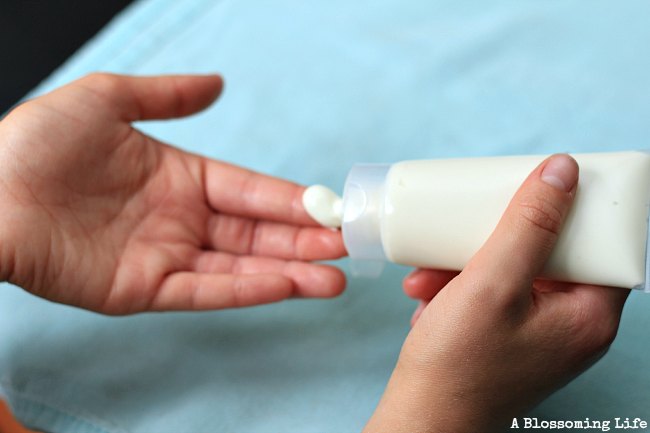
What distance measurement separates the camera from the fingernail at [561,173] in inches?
18.2

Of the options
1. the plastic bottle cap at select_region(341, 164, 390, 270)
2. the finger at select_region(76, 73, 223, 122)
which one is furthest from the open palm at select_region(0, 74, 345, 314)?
the plastic bottle cap at select_region(341, 164, 390, 270)

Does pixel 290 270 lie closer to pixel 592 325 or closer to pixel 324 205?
pixel 324 205

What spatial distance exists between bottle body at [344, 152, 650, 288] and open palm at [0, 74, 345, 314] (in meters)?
0.18

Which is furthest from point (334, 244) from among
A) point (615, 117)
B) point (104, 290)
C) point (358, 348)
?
point (615, 117)

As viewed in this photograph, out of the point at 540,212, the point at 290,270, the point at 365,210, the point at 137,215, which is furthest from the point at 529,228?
the point at 137,215

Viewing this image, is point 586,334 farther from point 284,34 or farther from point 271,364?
point 284,34

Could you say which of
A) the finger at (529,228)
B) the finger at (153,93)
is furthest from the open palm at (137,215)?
the finger at (529,228)

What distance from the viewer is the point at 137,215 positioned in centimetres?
76

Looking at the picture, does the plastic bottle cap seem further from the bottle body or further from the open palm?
the open palm

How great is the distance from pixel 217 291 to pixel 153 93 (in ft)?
0.80

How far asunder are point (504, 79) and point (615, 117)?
0.49 ft

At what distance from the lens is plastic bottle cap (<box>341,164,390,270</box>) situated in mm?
569

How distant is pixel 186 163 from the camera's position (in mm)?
785

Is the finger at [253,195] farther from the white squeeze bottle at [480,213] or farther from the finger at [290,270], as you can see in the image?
the white squeeze bottle at [480,213]
